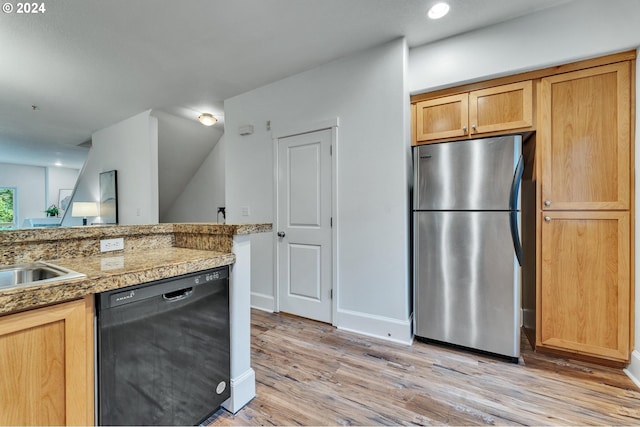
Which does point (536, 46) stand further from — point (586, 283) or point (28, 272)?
point (28, 272)

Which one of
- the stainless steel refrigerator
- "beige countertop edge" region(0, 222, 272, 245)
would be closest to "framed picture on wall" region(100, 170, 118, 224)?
"beige countertop edge" region(0, 222, 272, 245)

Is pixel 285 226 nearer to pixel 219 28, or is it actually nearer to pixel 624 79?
pixel 219 28

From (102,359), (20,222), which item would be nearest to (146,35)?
(102,359)

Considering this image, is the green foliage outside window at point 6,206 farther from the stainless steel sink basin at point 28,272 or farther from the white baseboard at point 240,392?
the white baseboard at point 240,392

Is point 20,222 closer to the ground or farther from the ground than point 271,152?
closer to the ground

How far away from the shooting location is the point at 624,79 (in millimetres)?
1829

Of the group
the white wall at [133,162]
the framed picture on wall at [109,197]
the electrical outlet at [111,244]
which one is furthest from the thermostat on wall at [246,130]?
the framed picture on wall at [109,197]

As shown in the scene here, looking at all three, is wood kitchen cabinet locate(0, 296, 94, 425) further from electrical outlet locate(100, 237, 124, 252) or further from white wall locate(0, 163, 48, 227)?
white wall locate(0, 163, 48, 227)

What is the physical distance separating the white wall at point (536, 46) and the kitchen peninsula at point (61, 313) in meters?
2.19

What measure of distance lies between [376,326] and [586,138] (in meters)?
2.15

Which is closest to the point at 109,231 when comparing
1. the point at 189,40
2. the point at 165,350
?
the point at 165,350

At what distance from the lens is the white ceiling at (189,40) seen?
6.47ft

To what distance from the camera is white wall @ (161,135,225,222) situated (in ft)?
16.6

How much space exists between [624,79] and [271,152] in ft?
9.58
